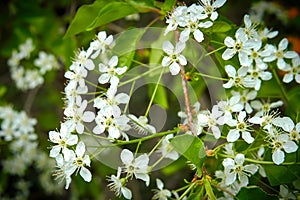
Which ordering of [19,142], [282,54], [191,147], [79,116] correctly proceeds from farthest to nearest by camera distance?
[19,142] → [282,54] → [79,116] → [191,147]

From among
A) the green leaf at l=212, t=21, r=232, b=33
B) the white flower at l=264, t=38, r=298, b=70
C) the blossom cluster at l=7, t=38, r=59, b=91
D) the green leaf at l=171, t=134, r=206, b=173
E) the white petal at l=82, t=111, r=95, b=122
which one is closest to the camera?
the green leaf at l=171, t=134, r=206, b=173

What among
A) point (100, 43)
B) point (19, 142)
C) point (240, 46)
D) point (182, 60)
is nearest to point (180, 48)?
point (182, 60)

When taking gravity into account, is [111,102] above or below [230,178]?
above

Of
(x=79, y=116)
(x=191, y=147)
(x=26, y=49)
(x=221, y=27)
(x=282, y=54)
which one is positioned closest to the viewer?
(x=191, y=147)

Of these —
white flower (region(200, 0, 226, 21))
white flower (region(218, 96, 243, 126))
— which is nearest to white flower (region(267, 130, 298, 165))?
white flower (region(218, 96, 243, 126))

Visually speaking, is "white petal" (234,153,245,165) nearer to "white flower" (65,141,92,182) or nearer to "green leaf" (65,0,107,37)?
"white flower" (65,141,92,182)

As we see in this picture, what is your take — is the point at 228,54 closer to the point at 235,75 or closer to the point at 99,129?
the point at 235,75

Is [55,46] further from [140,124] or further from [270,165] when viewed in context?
[270,165]
